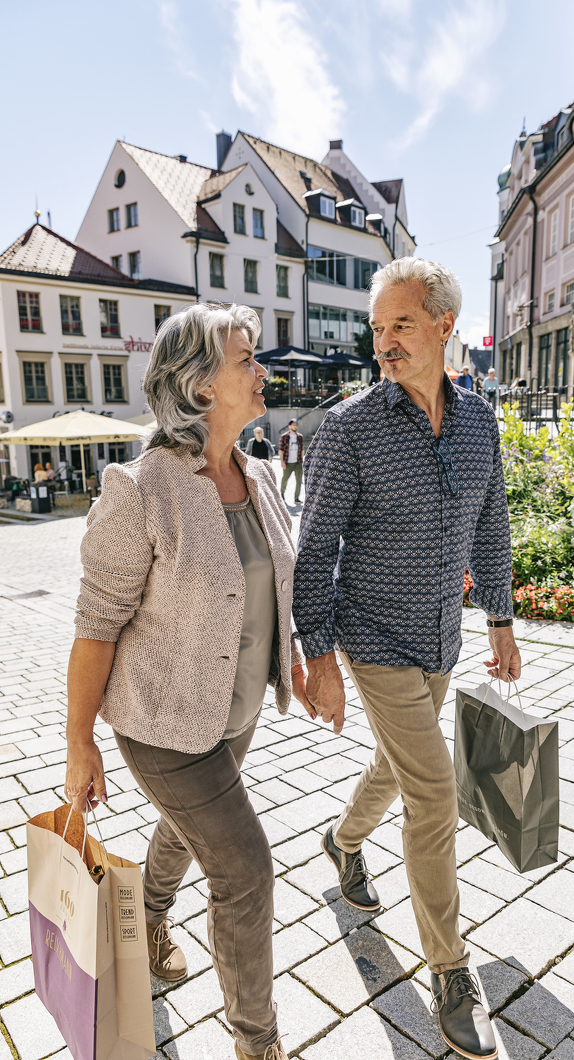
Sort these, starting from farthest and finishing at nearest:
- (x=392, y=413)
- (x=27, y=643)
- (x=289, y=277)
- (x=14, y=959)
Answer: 1. (x=289, y=277)
2. (x=27, y=643)
3. (x=14, y=959)
4. (x=392, y=413)

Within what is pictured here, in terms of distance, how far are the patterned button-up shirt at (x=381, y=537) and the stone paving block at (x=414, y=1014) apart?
1.03 meters

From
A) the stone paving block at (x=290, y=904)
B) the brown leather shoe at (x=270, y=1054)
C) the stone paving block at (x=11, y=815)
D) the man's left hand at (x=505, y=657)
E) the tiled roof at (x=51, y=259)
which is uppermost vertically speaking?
the tiled roof at (x=51, y=259)

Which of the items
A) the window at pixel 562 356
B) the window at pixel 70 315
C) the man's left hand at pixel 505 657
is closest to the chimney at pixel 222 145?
the window at pixel 70 315

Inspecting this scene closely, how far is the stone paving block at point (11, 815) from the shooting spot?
357 centimetres

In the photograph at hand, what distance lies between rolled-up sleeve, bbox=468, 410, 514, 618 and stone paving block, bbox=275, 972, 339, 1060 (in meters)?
1.44

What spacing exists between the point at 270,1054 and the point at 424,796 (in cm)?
81

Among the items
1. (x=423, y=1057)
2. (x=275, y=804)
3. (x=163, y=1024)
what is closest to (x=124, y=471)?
(x=163, y=1024)

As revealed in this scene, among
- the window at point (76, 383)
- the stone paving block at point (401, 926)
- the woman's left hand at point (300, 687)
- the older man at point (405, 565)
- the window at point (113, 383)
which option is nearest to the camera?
the older man at point (405, 565)

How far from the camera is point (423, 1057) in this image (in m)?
2.14

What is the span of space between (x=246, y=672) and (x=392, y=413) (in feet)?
3.17

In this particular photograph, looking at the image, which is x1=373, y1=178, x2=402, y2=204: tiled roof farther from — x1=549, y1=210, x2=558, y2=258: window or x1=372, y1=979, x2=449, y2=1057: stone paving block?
x1=372, y1=979, x2=449, y2=1057: stone paving block

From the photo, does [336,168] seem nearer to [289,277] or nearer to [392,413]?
[289,277]

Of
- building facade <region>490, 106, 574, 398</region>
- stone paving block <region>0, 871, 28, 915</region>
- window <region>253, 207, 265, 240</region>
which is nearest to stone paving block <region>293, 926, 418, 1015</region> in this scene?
stone paving block <region>0, 871, 28, 915</region>

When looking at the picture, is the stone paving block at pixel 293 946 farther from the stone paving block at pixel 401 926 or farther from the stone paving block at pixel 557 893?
the stone paving block at pixel 557 893
